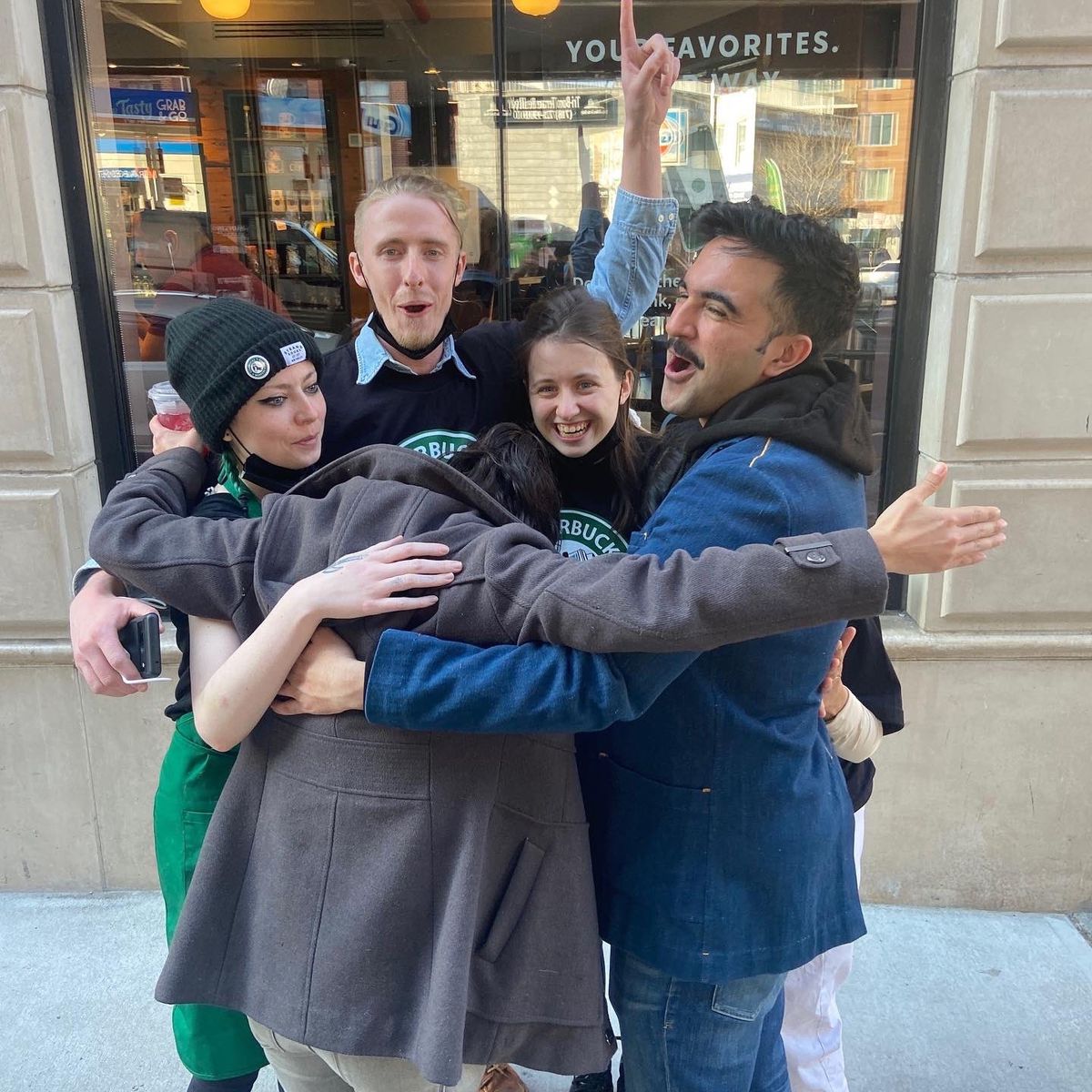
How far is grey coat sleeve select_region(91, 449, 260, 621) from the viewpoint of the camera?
54.6 inches

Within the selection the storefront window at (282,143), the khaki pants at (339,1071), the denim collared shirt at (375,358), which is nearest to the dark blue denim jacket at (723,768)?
the khaki pants at (339,1071)

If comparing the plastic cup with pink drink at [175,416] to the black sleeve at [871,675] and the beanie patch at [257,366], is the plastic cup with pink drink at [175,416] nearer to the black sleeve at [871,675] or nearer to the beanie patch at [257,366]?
the beanie patch at [257,366]

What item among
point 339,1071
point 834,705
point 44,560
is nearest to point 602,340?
point 834,705

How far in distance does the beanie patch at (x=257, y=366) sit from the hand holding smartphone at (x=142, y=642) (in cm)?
44

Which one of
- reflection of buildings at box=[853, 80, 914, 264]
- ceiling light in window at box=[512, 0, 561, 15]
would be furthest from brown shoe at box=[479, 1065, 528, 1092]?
ceiling light in window at box=[512, 0, 561, 15]

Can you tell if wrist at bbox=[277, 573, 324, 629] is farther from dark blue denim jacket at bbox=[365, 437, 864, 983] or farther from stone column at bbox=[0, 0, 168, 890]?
stone column at bbox=[0, 0, 168, 890]

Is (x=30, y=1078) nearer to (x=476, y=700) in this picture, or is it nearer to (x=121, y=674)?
(x=121, y=674)

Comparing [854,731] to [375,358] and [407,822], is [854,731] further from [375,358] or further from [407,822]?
[375,358]

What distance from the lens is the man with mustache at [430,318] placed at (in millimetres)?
1976

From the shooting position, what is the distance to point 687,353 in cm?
162

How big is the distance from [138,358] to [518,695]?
9.09ft

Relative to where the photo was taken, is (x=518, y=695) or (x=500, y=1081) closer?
(x=518, y=695)

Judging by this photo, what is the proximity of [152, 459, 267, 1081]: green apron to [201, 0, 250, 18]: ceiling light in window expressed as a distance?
312 centimetres

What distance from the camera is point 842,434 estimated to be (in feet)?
4.78
